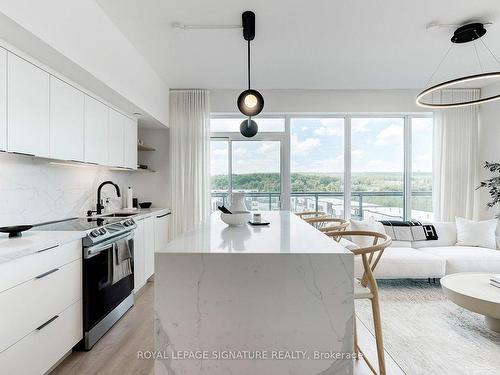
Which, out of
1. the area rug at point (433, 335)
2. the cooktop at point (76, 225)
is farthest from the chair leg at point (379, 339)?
the cooktop at point (76, 225)

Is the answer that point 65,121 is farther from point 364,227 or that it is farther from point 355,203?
point 355,203

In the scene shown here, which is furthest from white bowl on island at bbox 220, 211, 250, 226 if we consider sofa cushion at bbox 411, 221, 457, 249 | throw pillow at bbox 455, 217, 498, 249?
throw pillow at bbox 455, 217, 498, 249

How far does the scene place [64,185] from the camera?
10.1ft

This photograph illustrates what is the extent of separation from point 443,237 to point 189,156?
3967 mm

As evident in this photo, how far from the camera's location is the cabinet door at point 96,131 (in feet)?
9.40

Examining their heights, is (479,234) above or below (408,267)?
above

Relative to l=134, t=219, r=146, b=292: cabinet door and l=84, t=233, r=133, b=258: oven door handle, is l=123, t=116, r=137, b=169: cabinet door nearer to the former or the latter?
l=134, t=219, r=146, b=292: cabinet door

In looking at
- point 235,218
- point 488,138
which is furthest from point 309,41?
point 488,138

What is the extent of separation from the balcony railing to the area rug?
1.78 m

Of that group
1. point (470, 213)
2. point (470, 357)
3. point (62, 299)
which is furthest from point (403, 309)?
point (62, 299)

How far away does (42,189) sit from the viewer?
2734 millimetres

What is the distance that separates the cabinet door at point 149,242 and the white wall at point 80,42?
4.67 feet

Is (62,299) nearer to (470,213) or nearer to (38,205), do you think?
(38,205)

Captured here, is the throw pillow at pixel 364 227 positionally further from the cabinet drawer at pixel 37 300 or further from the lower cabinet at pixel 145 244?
the cabinet drawer at pixel 37 300
